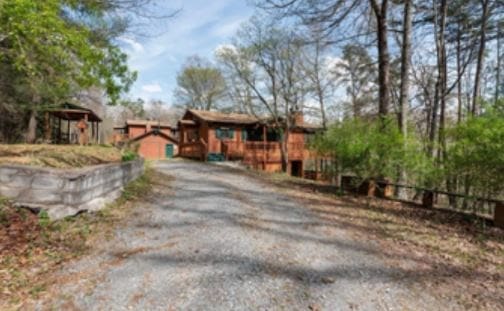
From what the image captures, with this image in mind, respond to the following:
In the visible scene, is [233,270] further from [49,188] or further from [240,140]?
[240,140]

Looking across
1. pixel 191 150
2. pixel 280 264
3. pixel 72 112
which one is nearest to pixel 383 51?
pixel 280 264

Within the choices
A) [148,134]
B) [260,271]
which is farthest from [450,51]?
[148,134]

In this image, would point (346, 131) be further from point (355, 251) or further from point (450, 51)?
point (450, 51)

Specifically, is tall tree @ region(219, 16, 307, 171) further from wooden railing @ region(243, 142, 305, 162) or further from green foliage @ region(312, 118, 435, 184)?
green foliage @ region(312, 118, 435, 184)

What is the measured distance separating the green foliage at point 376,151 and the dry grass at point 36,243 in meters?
5.64

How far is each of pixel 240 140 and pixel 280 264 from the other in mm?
17344

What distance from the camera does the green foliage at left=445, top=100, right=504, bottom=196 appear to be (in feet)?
18.2

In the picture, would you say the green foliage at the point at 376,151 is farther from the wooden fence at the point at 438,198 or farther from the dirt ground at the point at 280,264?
the dirt ground at the point at 280,264

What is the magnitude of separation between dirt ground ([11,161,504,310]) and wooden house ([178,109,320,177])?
40.7 ft

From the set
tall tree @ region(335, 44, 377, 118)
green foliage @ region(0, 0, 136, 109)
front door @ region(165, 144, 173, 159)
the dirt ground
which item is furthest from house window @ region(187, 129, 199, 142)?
the dirt ground

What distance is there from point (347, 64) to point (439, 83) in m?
9.26

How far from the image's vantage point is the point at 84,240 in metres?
4.33

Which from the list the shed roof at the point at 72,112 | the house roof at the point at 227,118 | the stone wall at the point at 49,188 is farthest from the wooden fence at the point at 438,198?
the shed roof at the point at 72,112

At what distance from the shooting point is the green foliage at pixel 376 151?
24.7ft
